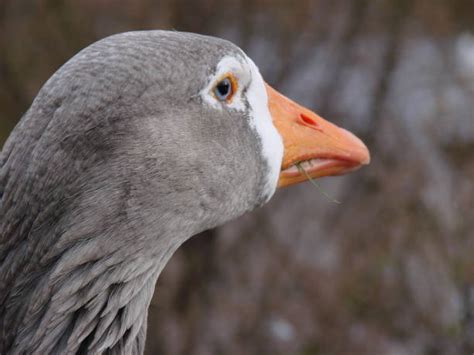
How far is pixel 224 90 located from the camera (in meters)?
2.27

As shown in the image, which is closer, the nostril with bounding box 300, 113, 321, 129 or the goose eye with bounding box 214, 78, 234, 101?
the goose eye with bounding box 214, 78, 234, 101

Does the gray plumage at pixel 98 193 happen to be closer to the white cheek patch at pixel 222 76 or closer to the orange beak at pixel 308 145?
the white cheek patch at pixel 222 76

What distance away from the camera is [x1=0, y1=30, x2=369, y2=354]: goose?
195 cm

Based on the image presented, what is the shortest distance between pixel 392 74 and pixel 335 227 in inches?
45.2

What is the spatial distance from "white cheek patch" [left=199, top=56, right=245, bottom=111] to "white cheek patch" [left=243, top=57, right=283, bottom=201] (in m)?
0.06

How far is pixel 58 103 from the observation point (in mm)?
1989

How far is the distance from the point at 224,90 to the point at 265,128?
206mm

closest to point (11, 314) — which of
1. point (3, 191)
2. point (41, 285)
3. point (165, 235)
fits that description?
point (41, 285)

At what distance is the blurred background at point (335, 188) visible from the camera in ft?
15.9

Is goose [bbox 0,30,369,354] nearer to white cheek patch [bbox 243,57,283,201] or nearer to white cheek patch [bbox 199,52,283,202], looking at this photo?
white cheek patch [bbox 199,52,283,202]

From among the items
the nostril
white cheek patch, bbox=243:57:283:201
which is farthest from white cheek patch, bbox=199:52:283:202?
the nostril

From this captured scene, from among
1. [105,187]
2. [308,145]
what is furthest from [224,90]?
[105,187]

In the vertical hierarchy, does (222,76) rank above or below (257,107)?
above

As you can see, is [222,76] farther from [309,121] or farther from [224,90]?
[309,121]
